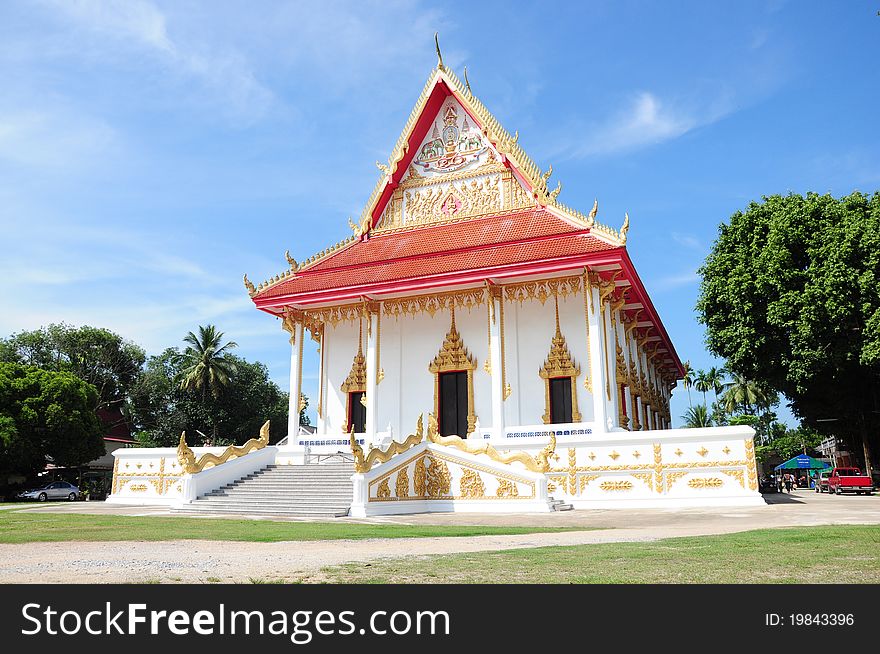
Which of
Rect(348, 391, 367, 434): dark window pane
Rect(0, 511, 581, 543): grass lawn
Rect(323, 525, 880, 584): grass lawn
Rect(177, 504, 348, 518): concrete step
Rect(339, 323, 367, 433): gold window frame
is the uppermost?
Rect(339, 323, 367, 433): gold window frame

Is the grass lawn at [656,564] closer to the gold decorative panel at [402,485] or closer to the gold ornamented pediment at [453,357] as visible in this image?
the gold decorative panel at [402,485]

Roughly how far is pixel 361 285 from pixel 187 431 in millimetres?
27560

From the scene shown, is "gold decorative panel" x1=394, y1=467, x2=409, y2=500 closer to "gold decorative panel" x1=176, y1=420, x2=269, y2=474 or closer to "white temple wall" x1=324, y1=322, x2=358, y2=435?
"gold decorative panel" x1=176, y1=420, x2=269, y2=474

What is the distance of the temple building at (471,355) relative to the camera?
46.5 ft

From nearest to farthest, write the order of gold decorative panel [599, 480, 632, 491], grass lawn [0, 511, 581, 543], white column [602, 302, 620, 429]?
grass lawn [0, 511, 581, 543] → gold decorative panel [599, 480, 632, 491] → white column [602, 302, 620, 429]

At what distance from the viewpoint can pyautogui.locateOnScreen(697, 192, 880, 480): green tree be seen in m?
18.7

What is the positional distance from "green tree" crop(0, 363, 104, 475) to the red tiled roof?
12.1 meters

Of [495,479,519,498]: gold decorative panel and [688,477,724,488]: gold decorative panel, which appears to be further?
[688,477,724,488]: gold decorative panel

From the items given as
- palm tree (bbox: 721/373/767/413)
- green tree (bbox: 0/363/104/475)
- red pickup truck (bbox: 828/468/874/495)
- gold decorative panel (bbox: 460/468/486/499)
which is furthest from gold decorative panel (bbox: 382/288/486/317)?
palm tree (bbox: 721/373/767/413)

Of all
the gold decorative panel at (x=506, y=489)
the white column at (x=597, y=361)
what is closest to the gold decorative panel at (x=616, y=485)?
the white column at (x=597, y=361)

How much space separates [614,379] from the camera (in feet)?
57.4

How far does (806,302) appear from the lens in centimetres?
1922

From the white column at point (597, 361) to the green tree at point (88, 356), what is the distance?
2883cm

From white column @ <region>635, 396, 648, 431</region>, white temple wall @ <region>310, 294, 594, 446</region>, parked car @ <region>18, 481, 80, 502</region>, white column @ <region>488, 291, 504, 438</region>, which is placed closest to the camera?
white column @ <region>488, 291, 504, 438</region>
